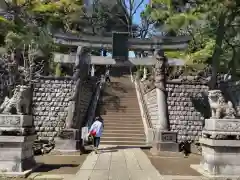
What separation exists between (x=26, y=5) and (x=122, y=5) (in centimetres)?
1941

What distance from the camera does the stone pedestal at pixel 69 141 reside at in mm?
13859

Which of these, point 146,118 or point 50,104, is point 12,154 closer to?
point 50,104

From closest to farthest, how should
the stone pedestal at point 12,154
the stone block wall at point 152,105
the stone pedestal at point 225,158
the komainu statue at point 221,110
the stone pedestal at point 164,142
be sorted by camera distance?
the stone pedestal at point 225,158, the stone pedestal at point 12,154, the komainu statue at point 221,110, the stone pedestal at point 164,142, the stone block wall at point 152,105

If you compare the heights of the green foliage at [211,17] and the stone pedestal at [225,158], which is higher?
the green foliage at [211,17]

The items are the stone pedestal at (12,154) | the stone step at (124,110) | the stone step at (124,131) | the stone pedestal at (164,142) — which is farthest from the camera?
the stone step at (124,110)

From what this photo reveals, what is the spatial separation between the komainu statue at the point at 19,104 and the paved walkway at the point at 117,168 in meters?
2.33

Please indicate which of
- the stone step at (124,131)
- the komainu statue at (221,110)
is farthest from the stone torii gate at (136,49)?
the komainu statue at (221,110)

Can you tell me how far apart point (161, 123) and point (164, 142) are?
42.4 inches

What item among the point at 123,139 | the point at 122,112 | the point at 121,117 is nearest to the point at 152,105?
the point at 121,117

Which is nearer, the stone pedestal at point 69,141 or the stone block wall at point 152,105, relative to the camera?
the stone pedestal at point 69,141

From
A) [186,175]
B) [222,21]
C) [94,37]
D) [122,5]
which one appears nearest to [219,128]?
[186,175]

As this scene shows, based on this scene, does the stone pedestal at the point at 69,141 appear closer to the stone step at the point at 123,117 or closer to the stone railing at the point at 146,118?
the stone railing at the point at 146,118

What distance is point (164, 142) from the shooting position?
14.2 metres

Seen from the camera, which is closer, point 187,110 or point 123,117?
point 187,110
